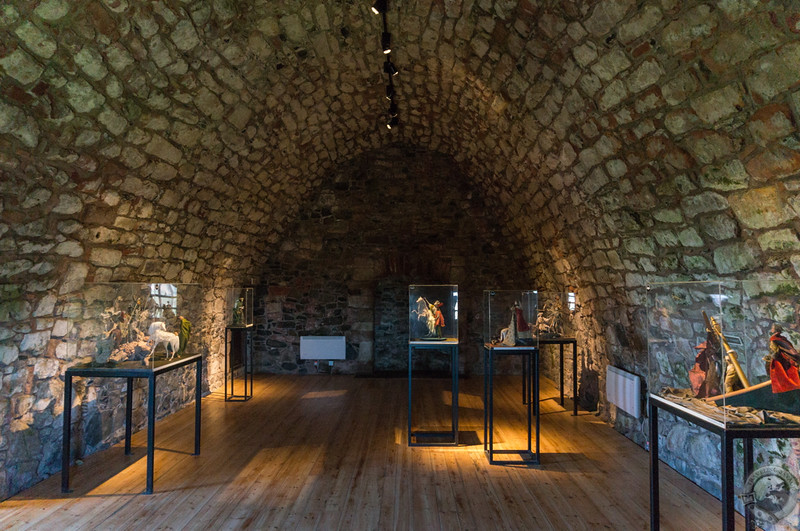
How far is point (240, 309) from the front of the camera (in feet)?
20.3

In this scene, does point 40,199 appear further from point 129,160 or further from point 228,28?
point 228,28

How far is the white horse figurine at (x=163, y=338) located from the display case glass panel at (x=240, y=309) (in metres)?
2.41

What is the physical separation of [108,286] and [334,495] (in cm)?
232

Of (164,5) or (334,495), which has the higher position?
(164,5)

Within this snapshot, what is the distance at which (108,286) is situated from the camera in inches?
139

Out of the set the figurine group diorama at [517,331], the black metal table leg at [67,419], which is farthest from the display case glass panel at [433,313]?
the black metal table leg at [67,419]

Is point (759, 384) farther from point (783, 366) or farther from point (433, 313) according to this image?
point (433, 313)

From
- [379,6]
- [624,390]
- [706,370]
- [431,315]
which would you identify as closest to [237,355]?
[431,315]

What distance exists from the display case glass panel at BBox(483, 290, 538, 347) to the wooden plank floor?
3.36ft

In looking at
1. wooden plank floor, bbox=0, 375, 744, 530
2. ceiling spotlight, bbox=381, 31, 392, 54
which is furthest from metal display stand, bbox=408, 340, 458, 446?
ceiling spotlight, bbox=381, 31, 392, 54

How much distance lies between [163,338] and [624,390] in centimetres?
405

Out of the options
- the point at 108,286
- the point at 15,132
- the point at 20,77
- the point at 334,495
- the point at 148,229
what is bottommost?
the point at 334,495

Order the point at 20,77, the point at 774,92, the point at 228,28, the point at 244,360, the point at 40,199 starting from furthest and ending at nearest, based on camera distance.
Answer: the point at 244,360
the point at 228,28
the point at 40,199
the point at 20,77
the point at 774,92

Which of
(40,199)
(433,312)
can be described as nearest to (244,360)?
(433,312)
